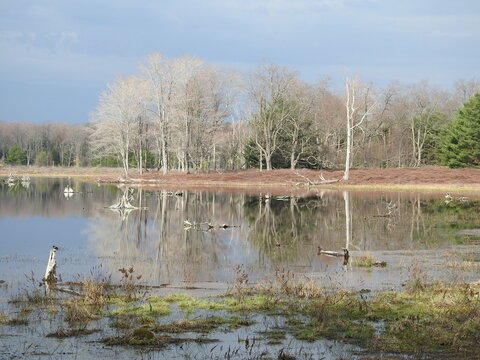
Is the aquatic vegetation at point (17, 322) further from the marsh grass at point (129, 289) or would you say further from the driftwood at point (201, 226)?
the driftwood at point (201, 226)

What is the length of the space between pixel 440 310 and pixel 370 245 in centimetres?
1203

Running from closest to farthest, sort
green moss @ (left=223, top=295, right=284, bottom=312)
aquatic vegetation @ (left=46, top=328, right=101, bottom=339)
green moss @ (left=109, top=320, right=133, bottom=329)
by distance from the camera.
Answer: aquatic vegetation @ (left=46, top=328, right=101, bottom=339), green moss @ (left=109, top=320, right=133, bottom=329), green moss @ (left=223, top=295, right=284, bottom=312)

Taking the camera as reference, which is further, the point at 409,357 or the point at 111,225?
the point at 111,225

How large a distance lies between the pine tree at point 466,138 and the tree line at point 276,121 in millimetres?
109

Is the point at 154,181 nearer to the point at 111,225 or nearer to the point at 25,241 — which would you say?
the point at 111,225

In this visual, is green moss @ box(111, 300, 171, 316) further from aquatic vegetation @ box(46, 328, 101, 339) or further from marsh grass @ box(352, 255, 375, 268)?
marsh grass @ box(352, 255, 375, 268)

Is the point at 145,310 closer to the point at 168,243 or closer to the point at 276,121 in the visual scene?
the point at 168,243

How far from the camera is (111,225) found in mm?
31094

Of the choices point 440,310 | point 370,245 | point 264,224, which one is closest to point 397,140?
point 264,224

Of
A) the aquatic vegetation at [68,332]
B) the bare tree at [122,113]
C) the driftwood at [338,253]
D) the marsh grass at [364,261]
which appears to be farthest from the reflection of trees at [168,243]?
the bare tree at [122,113]

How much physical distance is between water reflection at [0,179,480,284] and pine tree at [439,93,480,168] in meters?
22.0

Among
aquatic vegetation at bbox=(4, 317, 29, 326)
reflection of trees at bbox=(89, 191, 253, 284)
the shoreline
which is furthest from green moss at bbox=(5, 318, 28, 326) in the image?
the shoreline

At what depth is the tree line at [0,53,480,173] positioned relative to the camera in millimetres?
77438

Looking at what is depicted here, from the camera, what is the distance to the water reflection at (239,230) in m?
20.0
